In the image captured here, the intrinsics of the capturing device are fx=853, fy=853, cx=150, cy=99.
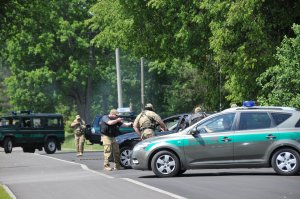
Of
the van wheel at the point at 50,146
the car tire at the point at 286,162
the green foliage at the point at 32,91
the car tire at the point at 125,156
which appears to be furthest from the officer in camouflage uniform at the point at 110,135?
the green foliage at the point at 32,91

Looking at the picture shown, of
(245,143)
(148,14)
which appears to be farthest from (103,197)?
(148,14)

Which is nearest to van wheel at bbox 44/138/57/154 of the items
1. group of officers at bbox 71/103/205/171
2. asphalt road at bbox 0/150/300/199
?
group of officers at bbox 71/103/205/171

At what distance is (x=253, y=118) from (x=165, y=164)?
7.39 feet

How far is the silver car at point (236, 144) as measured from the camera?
1878 cm

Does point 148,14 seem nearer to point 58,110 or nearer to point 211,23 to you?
point 211,23

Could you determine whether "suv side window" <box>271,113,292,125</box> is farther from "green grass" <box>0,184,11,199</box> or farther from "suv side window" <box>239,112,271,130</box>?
"green grass" <box>0,184,11,199</box>

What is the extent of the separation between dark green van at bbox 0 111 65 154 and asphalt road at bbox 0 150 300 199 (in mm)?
19038

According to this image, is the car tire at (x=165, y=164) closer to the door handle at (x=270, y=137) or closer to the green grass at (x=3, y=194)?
the door handle at (x=270, y=137)

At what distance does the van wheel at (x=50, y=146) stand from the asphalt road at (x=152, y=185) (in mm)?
19153

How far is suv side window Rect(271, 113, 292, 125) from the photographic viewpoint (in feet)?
62.5

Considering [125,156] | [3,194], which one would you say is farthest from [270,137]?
[3,194]

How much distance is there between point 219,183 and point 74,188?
2926 mm

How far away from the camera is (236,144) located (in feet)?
62.3

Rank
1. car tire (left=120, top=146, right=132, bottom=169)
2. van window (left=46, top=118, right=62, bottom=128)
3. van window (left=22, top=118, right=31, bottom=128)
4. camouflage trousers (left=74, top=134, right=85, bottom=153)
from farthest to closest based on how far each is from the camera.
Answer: van window (left=46, top=118, right=62, bottom=128)
van window (left=22, top=118, right=31, bottom=128)
camouflage trousers (left=74, top=134, right=85, bottom=153)
car tire (left=120, top=146, right=132, bottom=169)
